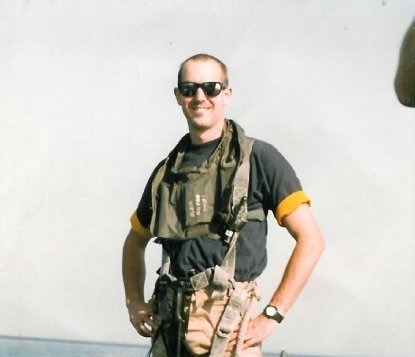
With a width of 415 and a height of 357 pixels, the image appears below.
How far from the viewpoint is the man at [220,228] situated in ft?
11.5

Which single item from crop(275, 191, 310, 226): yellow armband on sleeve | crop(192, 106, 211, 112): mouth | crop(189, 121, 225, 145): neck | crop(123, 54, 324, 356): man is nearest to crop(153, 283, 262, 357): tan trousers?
crop(123, 54, 324, 356): man

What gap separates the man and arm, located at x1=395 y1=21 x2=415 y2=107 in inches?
42.6

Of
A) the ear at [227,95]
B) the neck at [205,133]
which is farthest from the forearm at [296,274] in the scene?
the ear at [227,95]

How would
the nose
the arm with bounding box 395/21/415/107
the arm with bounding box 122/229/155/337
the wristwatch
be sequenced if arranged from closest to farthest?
the arm with bounding box 395/21/415/107
the wristwatch
the nose
the arm with bounding box 122/229/155/337

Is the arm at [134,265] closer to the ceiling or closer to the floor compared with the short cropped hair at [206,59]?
closer to the floor

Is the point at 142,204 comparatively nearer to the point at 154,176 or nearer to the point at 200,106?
the point at 154,176

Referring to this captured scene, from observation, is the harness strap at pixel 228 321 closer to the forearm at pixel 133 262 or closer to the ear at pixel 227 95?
the forearm at pixel 133 262

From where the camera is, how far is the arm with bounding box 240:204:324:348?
3.50 meters

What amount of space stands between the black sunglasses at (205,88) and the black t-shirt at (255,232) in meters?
0.30

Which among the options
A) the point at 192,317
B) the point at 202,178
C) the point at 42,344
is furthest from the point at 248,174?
the point at 42,344

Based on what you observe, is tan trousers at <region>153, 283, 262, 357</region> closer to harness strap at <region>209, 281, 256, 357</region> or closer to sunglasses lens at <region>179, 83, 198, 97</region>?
harness strap at <region>209, 281, 256, 357</region>

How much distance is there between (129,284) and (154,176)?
0.62 m

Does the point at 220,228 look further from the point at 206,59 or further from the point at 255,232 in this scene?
the point at 206,59

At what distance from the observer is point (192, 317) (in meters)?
3.55
